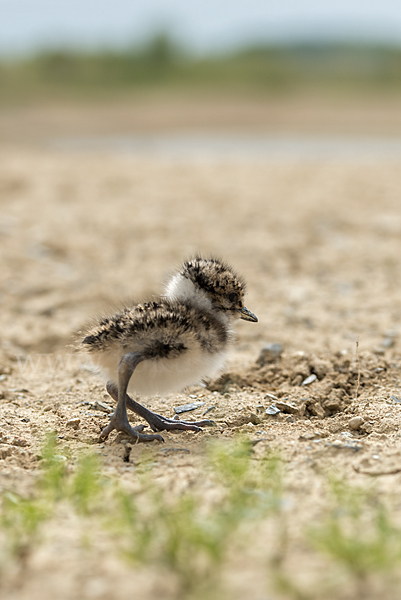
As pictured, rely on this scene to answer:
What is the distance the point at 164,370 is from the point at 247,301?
9.42 ft

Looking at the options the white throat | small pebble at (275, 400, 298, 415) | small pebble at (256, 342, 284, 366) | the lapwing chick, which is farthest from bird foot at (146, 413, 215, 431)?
small pebble at (256, 342, 284, 366)

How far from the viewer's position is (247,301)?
253 inches

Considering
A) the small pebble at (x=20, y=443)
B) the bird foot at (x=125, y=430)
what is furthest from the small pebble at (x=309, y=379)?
the small pebble at (x=20, y=443)

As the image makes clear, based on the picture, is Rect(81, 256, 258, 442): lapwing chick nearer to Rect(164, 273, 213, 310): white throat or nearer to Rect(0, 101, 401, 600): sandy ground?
Rect(164, 273, 213, 310): white throat

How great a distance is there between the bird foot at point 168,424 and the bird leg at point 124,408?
0.13 metres

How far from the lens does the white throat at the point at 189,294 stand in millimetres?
3973

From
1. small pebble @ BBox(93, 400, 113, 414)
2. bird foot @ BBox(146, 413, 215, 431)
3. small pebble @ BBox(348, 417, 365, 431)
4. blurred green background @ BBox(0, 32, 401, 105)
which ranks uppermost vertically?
blurred green background @ BBox(0, 32, 401, 105)

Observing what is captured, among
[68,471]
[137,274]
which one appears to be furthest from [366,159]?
[68,471]

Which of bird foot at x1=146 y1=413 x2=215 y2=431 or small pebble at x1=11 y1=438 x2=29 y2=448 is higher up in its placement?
bird foot at x1=146 y1=413 x2=215 y2=431

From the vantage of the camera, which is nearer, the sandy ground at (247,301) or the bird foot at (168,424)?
the sandy ground at (247,301)

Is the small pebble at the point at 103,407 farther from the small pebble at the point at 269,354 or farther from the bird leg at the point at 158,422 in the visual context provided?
the small pebble at the point at 269,354

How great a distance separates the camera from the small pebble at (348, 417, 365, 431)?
3703 millimetres

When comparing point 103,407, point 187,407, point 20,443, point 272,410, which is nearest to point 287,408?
point 272,410

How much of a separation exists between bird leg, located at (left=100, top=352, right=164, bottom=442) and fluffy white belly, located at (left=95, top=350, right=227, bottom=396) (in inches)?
4.1
